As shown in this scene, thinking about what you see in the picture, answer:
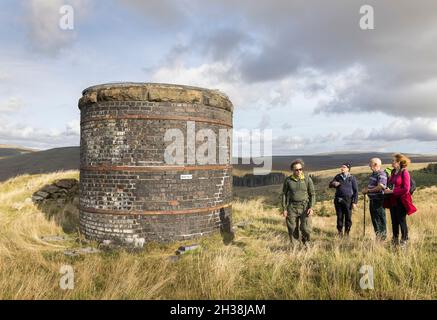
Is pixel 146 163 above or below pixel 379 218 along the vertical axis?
above

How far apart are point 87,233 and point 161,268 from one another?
13.2ft

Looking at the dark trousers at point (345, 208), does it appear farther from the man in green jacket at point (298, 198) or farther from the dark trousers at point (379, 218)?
the man in green jacket at point (298, 198)

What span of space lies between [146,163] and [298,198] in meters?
3.99

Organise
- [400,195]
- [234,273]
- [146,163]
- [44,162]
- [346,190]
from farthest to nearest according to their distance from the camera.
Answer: [44,162], [146,163], [346,190], [400,195], [234,273]

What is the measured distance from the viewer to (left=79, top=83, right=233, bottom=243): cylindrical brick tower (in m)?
8.29

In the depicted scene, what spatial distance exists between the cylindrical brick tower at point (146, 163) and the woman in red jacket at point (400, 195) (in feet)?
15.3

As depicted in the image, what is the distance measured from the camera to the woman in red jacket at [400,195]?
6410 mm

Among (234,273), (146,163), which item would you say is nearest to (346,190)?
(234,273)

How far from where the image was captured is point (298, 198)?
7082 millimetres

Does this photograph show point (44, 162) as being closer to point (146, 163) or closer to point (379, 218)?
point (146, 163)

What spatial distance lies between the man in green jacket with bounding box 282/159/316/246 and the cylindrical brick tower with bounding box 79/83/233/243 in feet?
8.45

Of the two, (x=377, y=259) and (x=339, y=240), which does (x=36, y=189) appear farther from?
(x=377, y=259)
